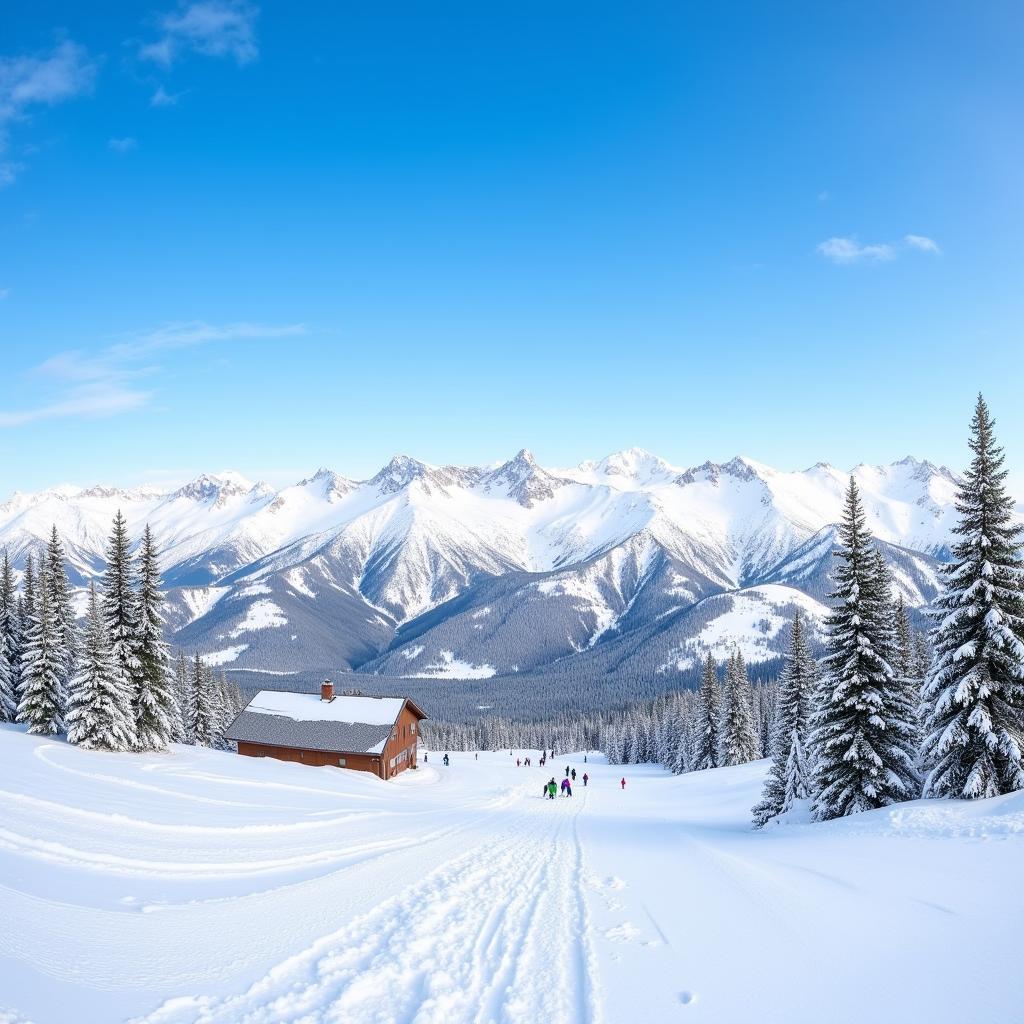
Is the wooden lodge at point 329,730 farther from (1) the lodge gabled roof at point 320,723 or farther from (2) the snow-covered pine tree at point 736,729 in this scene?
(2) the snow-covered pine tree at point 736,729

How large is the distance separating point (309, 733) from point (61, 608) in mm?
19648

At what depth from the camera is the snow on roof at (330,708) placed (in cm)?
5178

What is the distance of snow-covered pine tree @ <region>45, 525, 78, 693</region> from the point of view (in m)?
41.5

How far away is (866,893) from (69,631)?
50.0m

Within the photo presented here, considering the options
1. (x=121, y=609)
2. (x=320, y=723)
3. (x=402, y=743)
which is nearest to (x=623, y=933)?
(x=121, y=609)

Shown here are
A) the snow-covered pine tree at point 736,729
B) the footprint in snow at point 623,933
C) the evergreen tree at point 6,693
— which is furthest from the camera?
the snow-covered pine tree at point 736,729

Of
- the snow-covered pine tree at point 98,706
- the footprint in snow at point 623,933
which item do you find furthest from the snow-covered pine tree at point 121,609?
the footprint in snow at point 623,933

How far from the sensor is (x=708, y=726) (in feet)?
210

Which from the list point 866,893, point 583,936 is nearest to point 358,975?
point 583,936

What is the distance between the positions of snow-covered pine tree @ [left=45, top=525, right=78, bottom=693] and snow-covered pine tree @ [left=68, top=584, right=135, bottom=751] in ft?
26.3

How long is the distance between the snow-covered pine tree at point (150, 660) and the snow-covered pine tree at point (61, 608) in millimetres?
6400

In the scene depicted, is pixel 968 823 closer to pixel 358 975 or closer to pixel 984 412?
pixel 984 412

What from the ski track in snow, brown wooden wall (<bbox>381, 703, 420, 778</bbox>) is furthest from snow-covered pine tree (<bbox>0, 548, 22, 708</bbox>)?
the ski track in snow

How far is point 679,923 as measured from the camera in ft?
31.5
